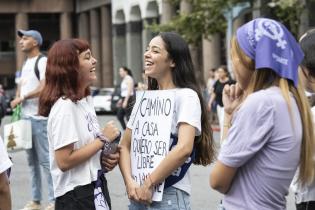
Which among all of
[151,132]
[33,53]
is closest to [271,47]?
[151,132]

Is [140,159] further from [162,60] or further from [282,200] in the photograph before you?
[282,200]

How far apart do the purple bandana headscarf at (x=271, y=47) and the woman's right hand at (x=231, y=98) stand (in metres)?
0.68

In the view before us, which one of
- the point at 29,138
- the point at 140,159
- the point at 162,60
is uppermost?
the point at 162,60

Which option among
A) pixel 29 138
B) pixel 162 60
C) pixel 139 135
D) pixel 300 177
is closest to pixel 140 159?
pixel 139 135

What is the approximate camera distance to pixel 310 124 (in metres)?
3.35

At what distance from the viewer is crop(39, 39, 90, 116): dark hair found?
4648 millimetres

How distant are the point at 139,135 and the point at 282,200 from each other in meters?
1.35

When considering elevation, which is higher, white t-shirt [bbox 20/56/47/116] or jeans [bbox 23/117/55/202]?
white t-shirt [bbox 20/56/47/116]

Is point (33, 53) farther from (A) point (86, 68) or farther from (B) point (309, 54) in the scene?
(B) point (309, 54)

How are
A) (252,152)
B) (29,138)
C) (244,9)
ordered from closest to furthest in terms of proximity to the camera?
(252,152), (29,138), (244,9)

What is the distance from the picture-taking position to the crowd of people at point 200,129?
3248 millimetres

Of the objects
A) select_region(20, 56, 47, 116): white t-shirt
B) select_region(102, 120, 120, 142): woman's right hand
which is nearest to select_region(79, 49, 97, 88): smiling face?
select_region(102, 120, 120, 142): woman's right hand

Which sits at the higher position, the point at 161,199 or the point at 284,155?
the point at 284,155

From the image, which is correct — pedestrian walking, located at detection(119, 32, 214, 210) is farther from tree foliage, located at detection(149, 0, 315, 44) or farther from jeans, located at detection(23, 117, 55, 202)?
tree foliage, located at detection(149, 0, 315, 44)
